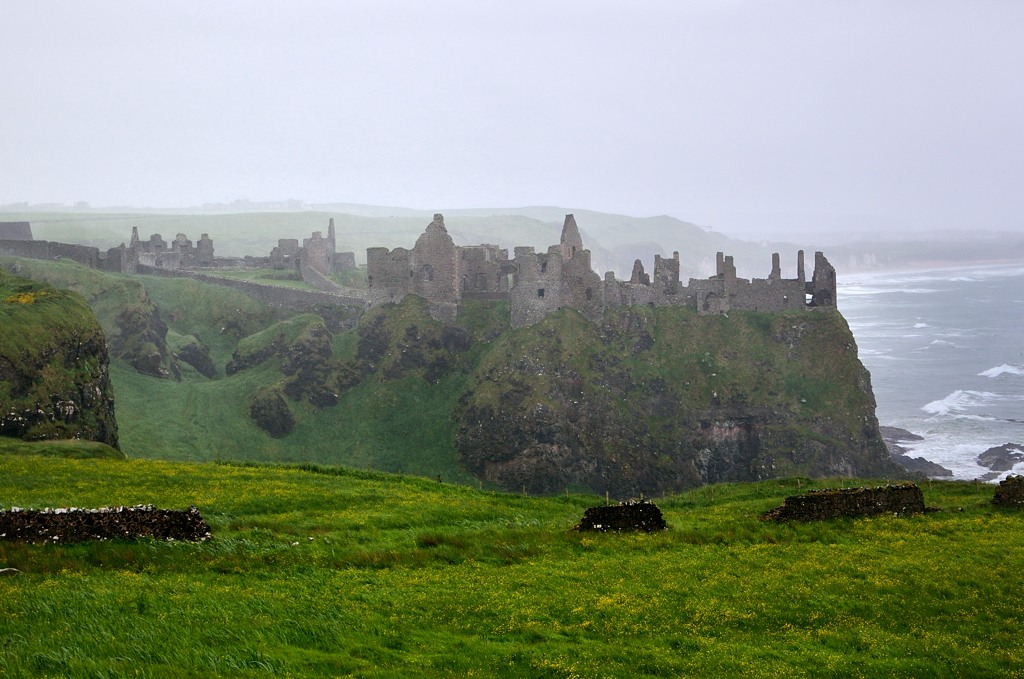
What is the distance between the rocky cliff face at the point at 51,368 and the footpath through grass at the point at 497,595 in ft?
52.4

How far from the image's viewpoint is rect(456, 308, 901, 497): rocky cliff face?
74.4 metres

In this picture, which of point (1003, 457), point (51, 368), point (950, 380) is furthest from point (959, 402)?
point (51, 368)

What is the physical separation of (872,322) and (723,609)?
7071 inches

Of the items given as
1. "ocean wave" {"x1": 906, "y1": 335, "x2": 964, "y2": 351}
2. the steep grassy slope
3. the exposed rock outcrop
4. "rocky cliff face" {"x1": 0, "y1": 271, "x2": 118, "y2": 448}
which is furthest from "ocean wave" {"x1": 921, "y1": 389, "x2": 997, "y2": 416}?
"rocky cliff face" {"x1": 0, "y1": 271, "x2": 118, "y2": 448}

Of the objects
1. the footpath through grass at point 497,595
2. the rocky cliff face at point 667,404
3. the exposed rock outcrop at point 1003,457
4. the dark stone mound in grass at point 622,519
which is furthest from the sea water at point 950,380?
the footpath through grass at point 497,595

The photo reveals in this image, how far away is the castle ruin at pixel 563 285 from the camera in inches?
3312

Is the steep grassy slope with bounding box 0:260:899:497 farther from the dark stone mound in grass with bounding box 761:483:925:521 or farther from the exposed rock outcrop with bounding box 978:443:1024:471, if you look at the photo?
the dark stone mound in grass with bounding box 761:483:925:521

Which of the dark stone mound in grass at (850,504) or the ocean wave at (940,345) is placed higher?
the dark stone mound in grass at (850,504)

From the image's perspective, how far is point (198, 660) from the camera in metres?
18.4

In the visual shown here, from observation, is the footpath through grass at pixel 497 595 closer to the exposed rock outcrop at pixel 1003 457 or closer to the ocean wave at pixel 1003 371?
the exposed rock outcrop at pixel 1003 457

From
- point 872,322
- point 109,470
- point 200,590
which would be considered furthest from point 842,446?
point 872,322

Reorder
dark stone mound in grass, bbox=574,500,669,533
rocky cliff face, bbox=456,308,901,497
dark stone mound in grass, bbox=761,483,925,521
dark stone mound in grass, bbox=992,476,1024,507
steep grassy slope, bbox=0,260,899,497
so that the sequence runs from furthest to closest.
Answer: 1. rocky cliff face, bbox=456,308,901,497
2. steep grassy slope, bbox=0,260,899,497
3. dark stone mound in grass, bbox=992,476,1024,507
4. dark stone mound in grass, bbox=761,483,925,521
5. dark stone mound in grass, bbox=574,500,669,533

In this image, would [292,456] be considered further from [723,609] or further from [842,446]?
[723,609]

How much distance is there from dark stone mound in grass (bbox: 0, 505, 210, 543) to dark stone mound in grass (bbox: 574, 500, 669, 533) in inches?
491
